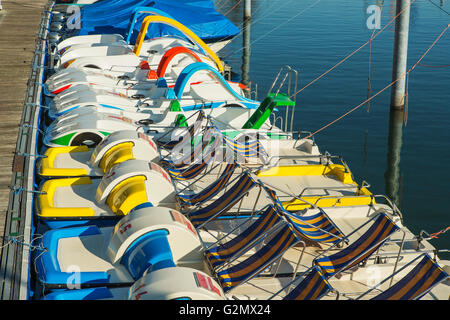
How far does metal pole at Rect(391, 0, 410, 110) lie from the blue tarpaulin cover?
10490 millimetres

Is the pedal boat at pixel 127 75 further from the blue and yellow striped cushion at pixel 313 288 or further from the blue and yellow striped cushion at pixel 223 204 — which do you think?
the blue and yellow striped cushion at pixel 313 288

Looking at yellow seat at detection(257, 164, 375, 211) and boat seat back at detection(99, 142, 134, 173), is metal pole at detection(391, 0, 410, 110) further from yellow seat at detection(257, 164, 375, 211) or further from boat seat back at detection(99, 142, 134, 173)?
boat seat back at detection(99, 142, 134, 173)

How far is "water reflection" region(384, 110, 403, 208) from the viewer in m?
18.5

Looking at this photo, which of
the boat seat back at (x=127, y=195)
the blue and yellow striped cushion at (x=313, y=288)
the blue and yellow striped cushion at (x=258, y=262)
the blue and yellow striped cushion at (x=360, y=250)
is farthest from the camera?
the boat seat back at (x=127, y=195)

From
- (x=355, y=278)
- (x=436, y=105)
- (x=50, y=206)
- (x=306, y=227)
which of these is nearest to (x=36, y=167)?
(x=50, y=206)

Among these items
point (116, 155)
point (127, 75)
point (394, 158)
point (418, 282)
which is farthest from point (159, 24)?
point (418, 282)

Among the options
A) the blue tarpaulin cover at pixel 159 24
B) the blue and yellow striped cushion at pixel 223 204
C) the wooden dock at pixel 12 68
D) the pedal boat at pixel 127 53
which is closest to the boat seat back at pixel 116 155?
the wooden dock at pixel 12 68

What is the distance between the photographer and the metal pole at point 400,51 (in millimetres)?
22047

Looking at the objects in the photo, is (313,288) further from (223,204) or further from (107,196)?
(107,196)

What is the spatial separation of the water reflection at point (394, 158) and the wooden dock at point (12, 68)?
36.0ft

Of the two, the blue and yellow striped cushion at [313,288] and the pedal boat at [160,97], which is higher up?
the pedal boat at [160,97]

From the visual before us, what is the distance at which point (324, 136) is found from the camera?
2277 cm

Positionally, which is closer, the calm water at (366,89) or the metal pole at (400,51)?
the calm water at (366,89)

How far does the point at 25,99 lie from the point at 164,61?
6183 mm
